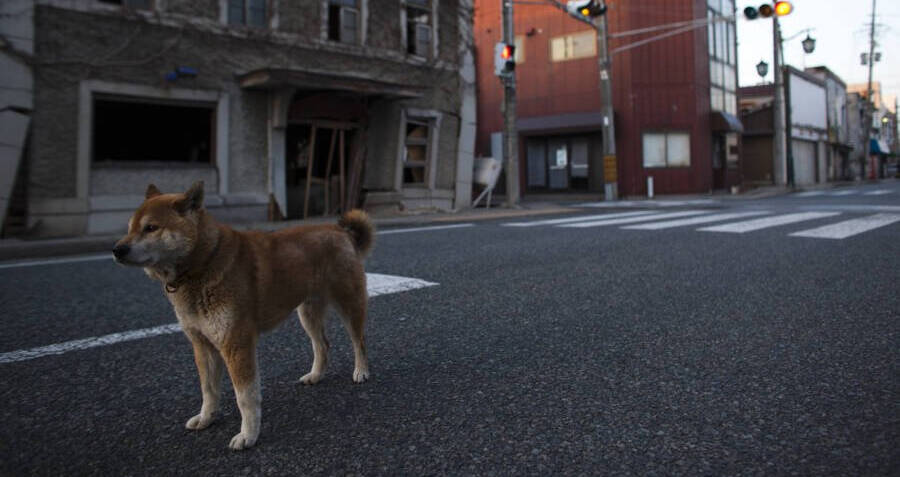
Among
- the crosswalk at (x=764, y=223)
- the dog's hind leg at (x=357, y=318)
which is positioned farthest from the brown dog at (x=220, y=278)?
the crosswalk at (x=764, y=223)

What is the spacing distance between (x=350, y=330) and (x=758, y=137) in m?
41.2

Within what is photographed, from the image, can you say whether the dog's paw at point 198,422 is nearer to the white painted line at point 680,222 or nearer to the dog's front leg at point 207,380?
the dog's front leg at point 207,380

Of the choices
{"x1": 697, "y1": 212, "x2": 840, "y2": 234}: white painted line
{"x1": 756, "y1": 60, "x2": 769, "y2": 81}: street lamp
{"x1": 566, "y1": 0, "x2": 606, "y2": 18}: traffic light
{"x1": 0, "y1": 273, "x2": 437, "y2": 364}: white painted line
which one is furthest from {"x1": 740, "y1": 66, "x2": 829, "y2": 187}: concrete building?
{"x1": 0, "y1": 273, "x2": 437, "y2": 364}: white painted line

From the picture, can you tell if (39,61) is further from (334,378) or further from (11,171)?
(334,378)

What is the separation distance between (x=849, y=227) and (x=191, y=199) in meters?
10.1

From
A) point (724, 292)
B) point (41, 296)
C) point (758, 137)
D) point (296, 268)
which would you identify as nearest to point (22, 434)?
point (296, 268)

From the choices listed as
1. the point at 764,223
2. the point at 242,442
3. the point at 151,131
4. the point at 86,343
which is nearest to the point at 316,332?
the point at 242,442

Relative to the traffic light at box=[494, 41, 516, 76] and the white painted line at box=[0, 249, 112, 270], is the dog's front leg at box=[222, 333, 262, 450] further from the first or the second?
the traffic light at box=[494, 41, 516, 76]

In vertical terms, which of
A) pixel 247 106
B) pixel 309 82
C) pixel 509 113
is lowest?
pixel 247 106

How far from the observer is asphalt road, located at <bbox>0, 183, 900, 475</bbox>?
7.24ft

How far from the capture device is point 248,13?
1336 centimetres

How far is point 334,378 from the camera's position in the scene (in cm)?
316

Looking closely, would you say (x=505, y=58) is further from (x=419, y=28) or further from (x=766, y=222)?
(x=766, y=222)

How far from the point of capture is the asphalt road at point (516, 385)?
7.24 feet
